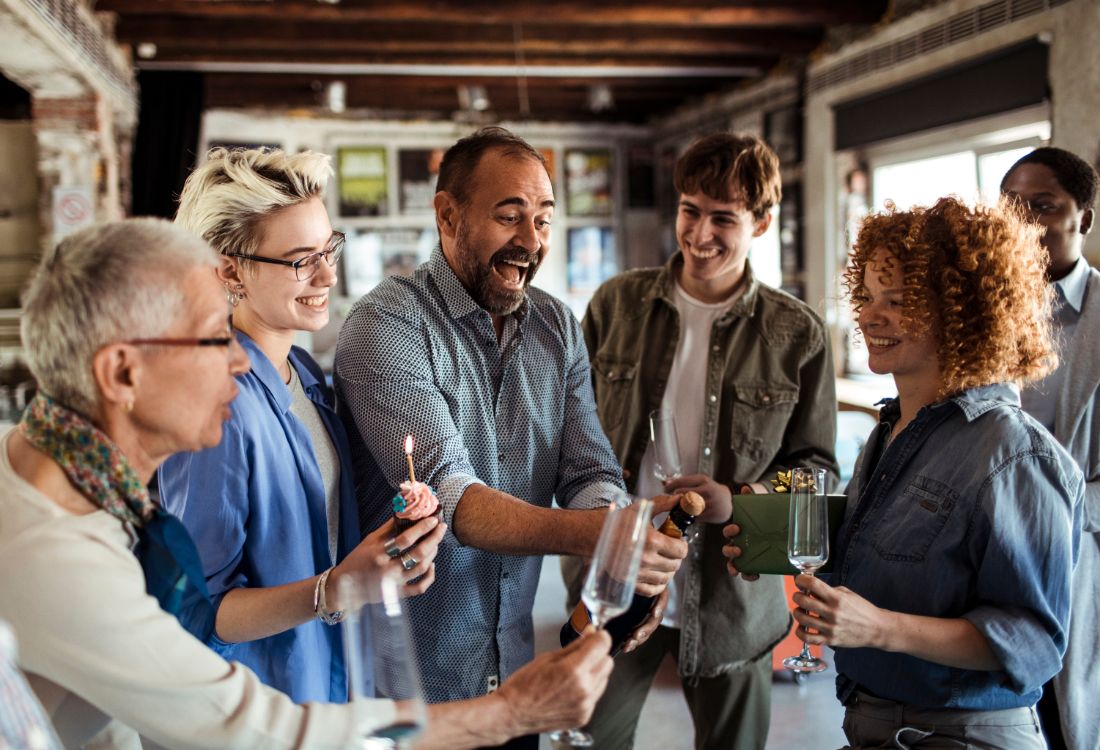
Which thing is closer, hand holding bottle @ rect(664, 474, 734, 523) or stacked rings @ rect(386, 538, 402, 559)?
stacked rings @ rect(386, 538, 402, 559)

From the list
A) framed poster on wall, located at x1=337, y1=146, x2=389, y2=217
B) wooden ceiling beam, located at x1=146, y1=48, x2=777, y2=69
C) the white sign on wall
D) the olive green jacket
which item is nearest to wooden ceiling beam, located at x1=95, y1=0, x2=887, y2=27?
wooden ceiling beam, located at x1=146, y1=48, x2=777, y2=69

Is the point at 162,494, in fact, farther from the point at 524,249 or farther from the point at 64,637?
the point at 524,249

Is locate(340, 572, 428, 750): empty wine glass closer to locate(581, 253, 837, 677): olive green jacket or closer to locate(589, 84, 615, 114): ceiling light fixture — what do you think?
locate(581, 253, 837, 677): olive green jacket

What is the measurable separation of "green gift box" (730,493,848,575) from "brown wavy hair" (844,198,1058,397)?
1.23 ft

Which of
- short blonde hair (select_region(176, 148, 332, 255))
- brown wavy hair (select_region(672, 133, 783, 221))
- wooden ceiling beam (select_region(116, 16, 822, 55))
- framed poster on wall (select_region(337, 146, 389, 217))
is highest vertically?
wooden ceiling beam (select_region(116, 16, 822, 55))

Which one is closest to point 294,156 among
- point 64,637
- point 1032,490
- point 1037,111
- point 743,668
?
point 64,637

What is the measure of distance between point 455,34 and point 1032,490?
21.8 feet

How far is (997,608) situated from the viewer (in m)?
1.54

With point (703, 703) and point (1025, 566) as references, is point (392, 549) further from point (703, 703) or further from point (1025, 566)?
point (703, 703)

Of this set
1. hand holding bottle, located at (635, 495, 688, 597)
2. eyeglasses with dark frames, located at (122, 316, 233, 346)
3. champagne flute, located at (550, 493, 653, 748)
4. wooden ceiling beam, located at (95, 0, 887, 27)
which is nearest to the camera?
eyeglasses with dark frames, located at (122, 316, 233, 346)

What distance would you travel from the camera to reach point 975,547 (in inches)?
61.4

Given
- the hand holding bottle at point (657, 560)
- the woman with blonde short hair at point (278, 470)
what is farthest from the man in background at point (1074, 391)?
the woman with blonde short hair at point (278, 470)

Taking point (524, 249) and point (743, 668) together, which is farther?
point (743, 668)

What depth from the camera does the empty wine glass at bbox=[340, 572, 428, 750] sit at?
3.53 ft
